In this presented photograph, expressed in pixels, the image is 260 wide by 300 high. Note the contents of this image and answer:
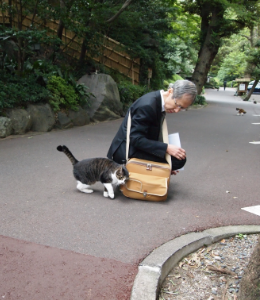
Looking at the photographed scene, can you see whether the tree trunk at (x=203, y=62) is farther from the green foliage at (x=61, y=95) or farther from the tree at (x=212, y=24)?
the green foliage at (x=61, y=95)

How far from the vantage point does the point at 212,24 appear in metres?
19.9

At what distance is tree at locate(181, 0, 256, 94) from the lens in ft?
62.8

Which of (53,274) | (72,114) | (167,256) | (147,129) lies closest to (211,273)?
(167,256)

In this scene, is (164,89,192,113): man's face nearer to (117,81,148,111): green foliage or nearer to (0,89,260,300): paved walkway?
(0,89,260,300): paved walkway

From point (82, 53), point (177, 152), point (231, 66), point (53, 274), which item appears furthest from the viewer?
point (231, 66)

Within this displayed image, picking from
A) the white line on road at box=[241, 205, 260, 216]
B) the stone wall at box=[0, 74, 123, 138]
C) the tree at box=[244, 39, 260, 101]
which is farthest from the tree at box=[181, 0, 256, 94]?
the white line on road at box=[241, 205, 260, 216]

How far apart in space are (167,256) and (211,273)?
41cm

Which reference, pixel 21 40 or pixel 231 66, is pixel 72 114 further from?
pixel 231 66

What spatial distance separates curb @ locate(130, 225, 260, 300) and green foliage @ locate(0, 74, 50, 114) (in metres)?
6.49

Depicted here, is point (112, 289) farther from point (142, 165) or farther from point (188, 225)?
point (142, 165)

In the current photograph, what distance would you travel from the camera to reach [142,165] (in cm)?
409

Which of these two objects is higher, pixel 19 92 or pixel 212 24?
pixel 212 24

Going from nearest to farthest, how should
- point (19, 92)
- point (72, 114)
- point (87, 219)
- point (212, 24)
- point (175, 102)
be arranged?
point (87, 219) < point (175, 102) < point (19, 92) < point (72, 114) < point (212, 24)

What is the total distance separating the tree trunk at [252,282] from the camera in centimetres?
211
